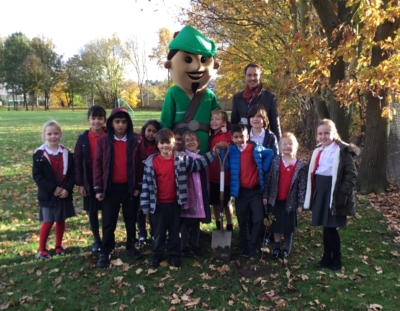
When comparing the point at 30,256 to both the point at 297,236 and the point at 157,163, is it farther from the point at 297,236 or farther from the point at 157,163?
the point at 297,236

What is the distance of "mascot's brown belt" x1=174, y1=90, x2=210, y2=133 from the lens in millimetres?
5195

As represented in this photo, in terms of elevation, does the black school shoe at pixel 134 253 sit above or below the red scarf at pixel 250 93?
below

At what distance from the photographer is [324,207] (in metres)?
4.53

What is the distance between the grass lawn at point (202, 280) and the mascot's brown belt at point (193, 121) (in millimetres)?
1739

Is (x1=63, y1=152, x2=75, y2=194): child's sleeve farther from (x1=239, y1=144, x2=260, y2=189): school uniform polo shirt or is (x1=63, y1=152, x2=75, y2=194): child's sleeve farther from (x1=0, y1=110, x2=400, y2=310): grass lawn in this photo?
(x1=239, y1=144, x2=260, y2=189): school uniform polo shirt

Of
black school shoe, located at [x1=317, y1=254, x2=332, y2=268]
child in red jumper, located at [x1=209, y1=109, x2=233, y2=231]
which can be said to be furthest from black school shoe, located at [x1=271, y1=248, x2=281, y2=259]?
child in red jumper, located at [x1=209, y1=109, x2=233, y2=231]

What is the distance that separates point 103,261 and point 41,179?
1.31m

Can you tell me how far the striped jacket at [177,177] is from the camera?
451 cm

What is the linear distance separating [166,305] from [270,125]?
273cm

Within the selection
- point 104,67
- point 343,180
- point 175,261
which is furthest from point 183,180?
point 104,67

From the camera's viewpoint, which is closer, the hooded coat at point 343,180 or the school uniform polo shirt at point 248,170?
the hooded coat at point 343,180

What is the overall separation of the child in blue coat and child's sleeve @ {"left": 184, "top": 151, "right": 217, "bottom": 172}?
0.90 ft

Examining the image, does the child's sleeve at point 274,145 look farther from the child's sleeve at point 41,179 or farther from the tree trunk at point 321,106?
the tree trunk at point 321,106

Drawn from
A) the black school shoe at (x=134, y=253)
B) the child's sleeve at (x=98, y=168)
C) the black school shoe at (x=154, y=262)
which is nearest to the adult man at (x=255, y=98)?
the child's sleeve at (x=98, y=168)
